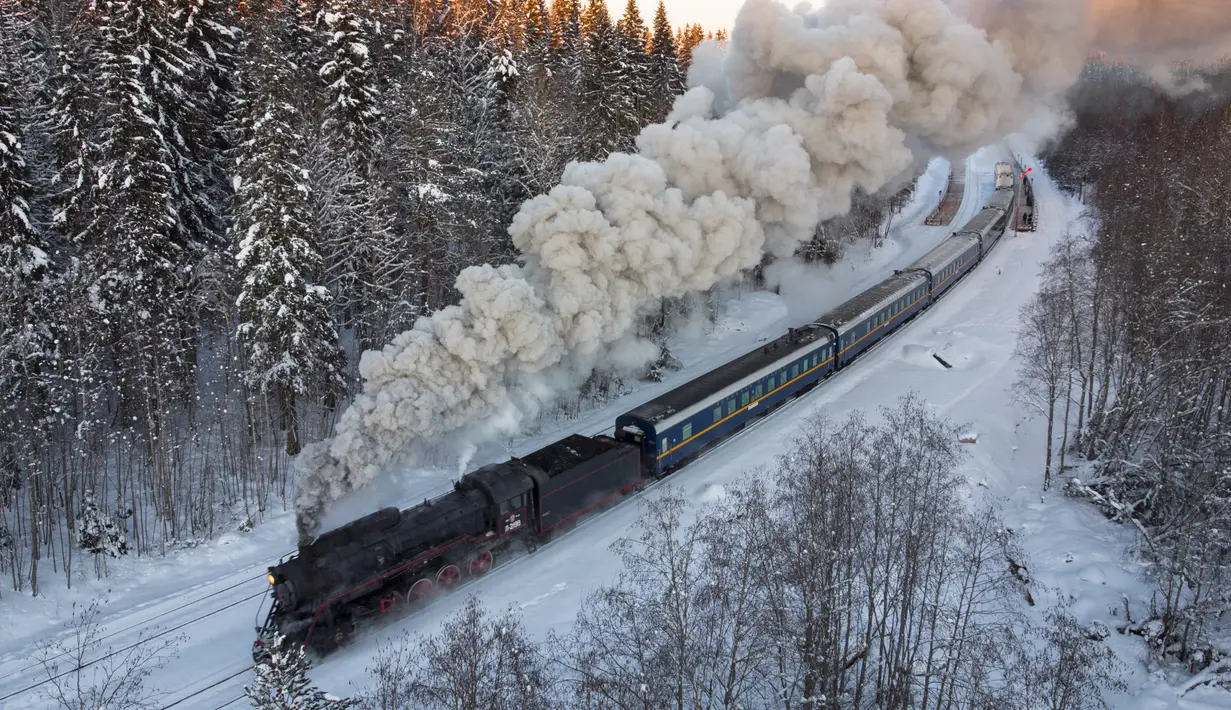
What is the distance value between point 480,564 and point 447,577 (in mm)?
1106

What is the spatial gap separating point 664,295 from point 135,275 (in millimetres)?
17746

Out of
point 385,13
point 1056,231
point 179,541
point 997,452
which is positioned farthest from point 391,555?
point 1056,231

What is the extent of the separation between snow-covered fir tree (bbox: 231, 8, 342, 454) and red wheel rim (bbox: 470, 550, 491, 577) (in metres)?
9.52

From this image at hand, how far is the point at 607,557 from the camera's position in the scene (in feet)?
68.5

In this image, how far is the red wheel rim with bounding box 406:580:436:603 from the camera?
18.1 metres

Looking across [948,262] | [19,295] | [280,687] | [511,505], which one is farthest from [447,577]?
[948,262]

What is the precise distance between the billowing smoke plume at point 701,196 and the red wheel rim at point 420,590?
2.97 metres

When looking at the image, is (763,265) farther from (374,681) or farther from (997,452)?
(374,681)

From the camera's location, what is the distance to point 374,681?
16.1 meters

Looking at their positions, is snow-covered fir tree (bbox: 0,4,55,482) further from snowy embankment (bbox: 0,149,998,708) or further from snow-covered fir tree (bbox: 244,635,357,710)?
snow-covered fir tree (bbox: 244,635,357,710)

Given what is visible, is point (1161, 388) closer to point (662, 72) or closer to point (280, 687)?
point (280, 687)

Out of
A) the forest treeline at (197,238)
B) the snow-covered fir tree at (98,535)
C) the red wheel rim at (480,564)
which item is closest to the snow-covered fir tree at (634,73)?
the forest treeline at (197,238)

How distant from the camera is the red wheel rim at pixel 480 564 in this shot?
1966 cm

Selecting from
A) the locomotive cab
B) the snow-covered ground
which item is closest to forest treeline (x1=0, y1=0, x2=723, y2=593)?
the snow-covered ground
